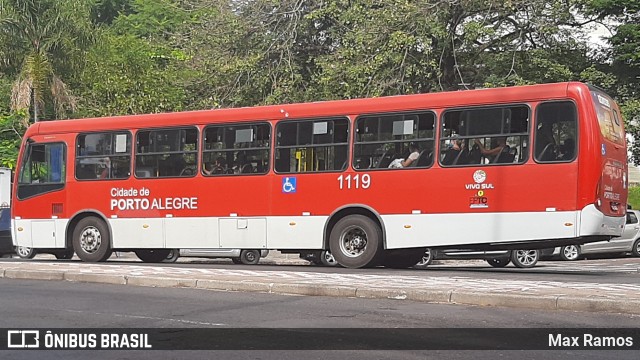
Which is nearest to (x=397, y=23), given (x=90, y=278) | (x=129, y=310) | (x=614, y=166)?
(x=614, y=166)

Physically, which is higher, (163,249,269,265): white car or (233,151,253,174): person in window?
(233,151,253,174): person in window

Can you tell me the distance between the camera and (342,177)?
661 inches

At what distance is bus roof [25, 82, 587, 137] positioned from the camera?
50.0 feet

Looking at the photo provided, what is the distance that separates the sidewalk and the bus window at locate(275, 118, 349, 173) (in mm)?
2820

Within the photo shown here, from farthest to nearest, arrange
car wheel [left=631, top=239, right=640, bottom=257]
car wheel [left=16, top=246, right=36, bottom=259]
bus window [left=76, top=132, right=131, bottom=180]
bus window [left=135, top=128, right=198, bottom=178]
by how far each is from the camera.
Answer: car wheel [left=631, top=239, right=640, bottom=257]
car wheel [left=16, top=246, right=36, bottom=259]
bus window [left=76, top=132, right=131, bottom=180]
bus window [left=135, top=128, right=198, bottom=178]

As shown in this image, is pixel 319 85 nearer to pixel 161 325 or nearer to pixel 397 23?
pixel 397 23

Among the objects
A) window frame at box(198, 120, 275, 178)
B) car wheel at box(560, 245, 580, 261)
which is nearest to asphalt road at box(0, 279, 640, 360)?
window frame at box(198, 120, 275, 178)

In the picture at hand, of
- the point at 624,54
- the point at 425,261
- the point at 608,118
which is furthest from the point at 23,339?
the point at 624,54

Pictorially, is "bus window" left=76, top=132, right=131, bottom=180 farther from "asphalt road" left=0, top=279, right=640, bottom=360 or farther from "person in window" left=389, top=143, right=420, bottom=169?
"asphalt road" left=0, top=279, right=640, bottom=360

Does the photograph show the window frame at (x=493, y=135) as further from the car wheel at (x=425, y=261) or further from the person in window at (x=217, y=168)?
the person in window at (x=217, y=168)

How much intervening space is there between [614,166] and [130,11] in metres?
45.4

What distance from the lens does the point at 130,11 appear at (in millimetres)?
56281

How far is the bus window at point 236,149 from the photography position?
1766 centimetres

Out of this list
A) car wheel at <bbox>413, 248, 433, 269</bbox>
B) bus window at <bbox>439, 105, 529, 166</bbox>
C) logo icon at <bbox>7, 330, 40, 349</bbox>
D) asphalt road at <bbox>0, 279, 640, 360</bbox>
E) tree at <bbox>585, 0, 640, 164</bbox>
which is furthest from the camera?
tree at <bbox>585, 0, 640, 164</bbox>
